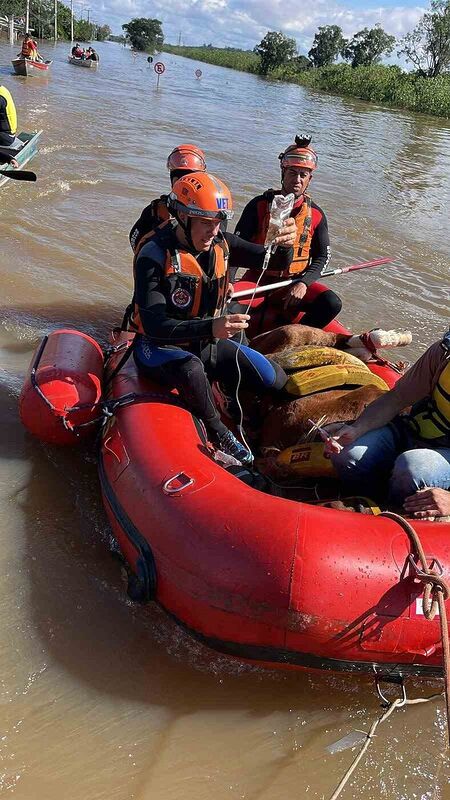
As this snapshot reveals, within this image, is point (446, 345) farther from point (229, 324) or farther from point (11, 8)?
point (11, 8)

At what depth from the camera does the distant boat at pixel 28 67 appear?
70.9 feet

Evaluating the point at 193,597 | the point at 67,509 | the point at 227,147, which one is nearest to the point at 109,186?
the point at 227,147

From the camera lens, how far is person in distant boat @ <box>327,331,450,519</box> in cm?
283

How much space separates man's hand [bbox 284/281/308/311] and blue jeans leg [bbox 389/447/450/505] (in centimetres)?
207

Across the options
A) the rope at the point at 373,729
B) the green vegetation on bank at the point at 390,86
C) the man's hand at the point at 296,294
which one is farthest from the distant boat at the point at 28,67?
the rope at the point at 373,729

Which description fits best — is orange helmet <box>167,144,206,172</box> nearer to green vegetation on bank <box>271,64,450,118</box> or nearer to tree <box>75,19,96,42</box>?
green vegetation on bank <box>271,64,450,118</box>

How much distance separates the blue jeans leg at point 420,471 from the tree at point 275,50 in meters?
62.1

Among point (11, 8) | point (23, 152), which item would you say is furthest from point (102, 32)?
point (23, 152)

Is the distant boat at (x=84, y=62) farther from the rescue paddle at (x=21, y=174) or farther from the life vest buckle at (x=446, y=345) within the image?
the life vest buckle at (x=446, y=345)

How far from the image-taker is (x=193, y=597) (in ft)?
8.34

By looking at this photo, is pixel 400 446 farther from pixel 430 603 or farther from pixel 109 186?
A: pixel 109 186

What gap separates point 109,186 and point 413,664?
9.25 m

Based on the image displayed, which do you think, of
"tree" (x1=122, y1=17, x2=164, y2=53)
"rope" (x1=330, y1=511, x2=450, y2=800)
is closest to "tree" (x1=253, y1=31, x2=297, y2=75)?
"tree" (x1=122, y1=17, x2=164, y2=53)

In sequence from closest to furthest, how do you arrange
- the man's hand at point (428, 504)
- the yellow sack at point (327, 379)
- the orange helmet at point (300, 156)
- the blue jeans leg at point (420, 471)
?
the man's hand at point (428, 504)
the blue jeans leg at point (420, 471)
the yellow sack at point (327, 379)
the orange helmet at point (300, 156)
